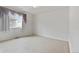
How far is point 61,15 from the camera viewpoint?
16.5 feet

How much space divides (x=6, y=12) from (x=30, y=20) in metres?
2.61

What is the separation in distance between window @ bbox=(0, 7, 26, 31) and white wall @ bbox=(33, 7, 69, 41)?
4.24 feet

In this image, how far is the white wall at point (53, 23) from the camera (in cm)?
488

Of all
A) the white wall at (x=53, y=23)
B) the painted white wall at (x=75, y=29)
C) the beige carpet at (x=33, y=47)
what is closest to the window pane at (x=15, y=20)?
the white wall at (x=53, y=23)

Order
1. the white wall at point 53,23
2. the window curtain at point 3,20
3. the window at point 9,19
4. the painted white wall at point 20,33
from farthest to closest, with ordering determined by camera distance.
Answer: the white wall at point 53,23 → the painted white wall at point 20,33 → the window at point 9,19 → the window curtain at point 3,20

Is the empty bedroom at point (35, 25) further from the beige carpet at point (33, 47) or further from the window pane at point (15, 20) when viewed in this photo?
the beige carpet at point (33, 47)

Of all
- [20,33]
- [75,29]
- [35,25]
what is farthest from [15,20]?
[75,29]

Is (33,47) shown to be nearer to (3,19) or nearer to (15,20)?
(3,19)

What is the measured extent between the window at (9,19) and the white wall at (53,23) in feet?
4.24

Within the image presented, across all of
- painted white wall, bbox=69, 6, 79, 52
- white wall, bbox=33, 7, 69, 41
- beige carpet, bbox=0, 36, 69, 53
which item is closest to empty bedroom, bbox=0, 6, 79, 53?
white wall, bbox=33, 7, 69, 41

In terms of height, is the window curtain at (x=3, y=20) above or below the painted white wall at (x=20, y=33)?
above

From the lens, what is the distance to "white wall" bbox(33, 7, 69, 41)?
488cm
